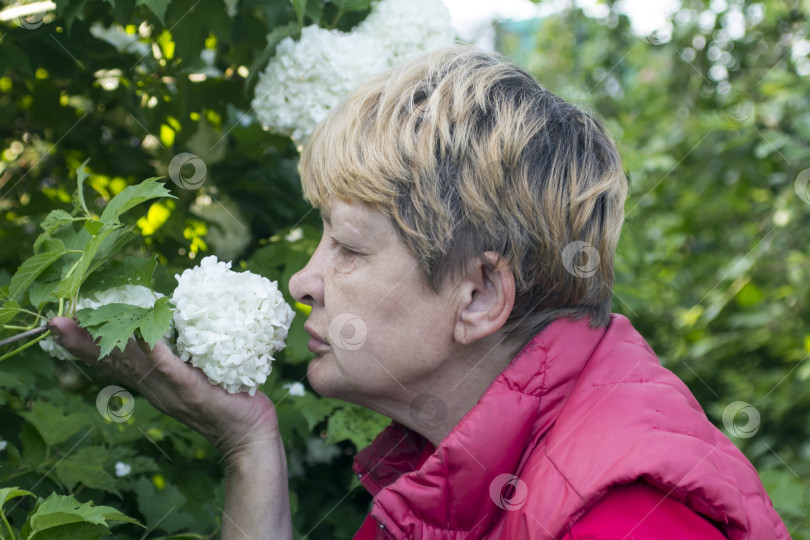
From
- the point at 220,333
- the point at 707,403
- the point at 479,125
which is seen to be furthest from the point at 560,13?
the point at 220,333

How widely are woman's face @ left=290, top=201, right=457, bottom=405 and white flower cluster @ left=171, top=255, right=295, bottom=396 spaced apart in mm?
139

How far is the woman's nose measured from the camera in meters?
Answer: 1.78

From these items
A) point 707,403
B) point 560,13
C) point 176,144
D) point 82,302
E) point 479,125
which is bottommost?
point 707,403

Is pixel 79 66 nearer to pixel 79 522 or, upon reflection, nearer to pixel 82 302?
pixel 82 302

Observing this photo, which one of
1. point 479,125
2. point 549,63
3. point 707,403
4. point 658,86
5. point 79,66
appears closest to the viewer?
point 479,125

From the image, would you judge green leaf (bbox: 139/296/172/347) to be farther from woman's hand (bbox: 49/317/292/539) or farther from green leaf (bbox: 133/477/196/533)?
green leaf (bbox: 133/477/196/533)

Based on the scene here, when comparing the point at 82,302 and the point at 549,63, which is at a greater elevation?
the point at 82,302

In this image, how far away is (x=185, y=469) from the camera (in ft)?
7.37

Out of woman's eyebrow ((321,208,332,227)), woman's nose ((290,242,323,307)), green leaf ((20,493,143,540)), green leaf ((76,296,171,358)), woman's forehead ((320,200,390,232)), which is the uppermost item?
woman's forehead ((320,200,390,232))

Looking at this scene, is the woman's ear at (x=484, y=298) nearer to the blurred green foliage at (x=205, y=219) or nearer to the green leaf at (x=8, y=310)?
the blurred green foliage at (x=205, y=219)

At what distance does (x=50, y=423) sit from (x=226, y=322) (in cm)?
61

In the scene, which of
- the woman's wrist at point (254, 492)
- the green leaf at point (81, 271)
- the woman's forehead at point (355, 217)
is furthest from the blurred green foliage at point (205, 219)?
the woman's forehead at point (355, 217)

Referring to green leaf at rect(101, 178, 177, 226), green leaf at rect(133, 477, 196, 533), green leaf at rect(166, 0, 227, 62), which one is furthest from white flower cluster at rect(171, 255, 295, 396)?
green leaf at rect(166, 0, 227, 62)

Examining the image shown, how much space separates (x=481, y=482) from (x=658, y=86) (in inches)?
187
